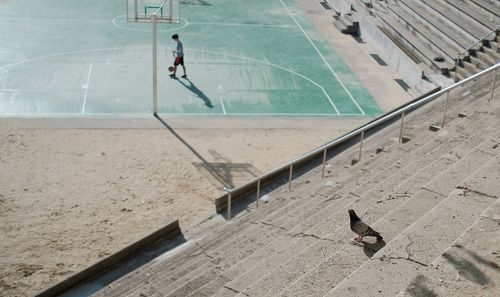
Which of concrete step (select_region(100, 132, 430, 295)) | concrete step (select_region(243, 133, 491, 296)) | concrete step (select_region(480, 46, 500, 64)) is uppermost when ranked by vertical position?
concrete step (select_region(243, 133, 491, 296))

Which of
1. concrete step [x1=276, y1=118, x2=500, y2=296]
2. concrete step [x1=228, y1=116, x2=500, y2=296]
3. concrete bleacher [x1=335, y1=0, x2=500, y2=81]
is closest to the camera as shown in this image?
concrete step [x1=276, y1=118, x2=500, y2=296]

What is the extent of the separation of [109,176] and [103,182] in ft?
0.98

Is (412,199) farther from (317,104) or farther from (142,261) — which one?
(317,104)

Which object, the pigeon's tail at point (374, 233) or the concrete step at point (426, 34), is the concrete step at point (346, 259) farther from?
the concrete step at point (426, 34)

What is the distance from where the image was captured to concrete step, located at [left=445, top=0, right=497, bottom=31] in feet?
68.4

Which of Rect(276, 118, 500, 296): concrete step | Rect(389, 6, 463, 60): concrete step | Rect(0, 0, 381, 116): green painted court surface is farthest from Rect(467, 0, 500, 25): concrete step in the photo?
Rect(276, 118, 500, 296): concrete step

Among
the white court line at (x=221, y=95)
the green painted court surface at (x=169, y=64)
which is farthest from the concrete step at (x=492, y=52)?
the white court line at (x=221, y=95)

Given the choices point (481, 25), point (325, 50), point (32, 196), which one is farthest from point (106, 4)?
point (32, 196)

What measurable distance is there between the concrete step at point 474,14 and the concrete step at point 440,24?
0.34 metres

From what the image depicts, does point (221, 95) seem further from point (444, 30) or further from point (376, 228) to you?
point (376, 228)

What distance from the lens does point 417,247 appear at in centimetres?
696

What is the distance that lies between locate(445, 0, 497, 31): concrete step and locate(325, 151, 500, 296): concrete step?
547 inches

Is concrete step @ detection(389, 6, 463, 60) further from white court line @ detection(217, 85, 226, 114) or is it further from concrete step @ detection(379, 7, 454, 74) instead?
white court line @ detection(217, 85, 226, 114)

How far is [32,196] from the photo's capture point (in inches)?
501
